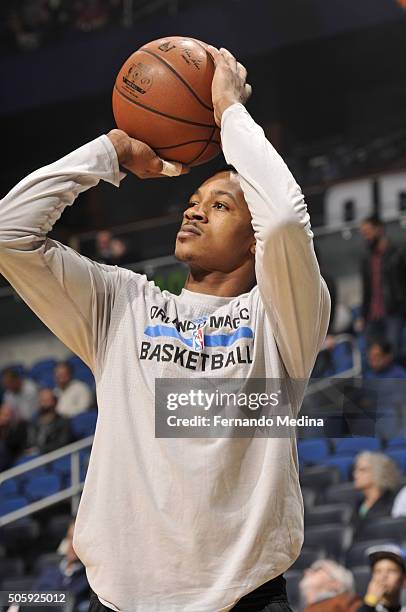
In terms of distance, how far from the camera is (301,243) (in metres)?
1.89

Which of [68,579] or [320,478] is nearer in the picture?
[68,579]

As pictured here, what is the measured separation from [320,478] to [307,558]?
2.96 ft

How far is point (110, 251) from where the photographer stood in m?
8.27

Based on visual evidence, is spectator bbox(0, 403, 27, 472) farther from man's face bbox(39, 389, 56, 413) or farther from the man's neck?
the man's neck

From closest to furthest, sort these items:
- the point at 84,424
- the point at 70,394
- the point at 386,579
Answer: the point at 386,579 → the point at 84,424 → the point at 70,394

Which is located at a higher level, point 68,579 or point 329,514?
point 329,514

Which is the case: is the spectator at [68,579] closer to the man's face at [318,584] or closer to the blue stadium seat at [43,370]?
the man's face at [318,584]

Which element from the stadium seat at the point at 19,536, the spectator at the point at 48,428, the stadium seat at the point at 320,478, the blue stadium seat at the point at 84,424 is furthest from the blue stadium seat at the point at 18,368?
the stadium seat at the point at 320,478

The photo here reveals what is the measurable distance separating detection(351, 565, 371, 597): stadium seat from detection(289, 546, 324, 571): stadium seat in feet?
1.10

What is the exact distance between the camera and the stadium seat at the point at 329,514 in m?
5.07

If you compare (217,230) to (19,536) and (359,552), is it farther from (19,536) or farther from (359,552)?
(19,536)

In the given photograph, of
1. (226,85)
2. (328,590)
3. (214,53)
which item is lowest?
(328,590)

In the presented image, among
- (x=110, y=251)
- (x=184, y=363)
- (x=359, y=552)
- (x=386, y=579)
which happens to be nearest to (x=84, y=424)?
(x=110, y=251)

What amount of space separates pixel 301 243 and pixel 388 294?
5.38 metres
